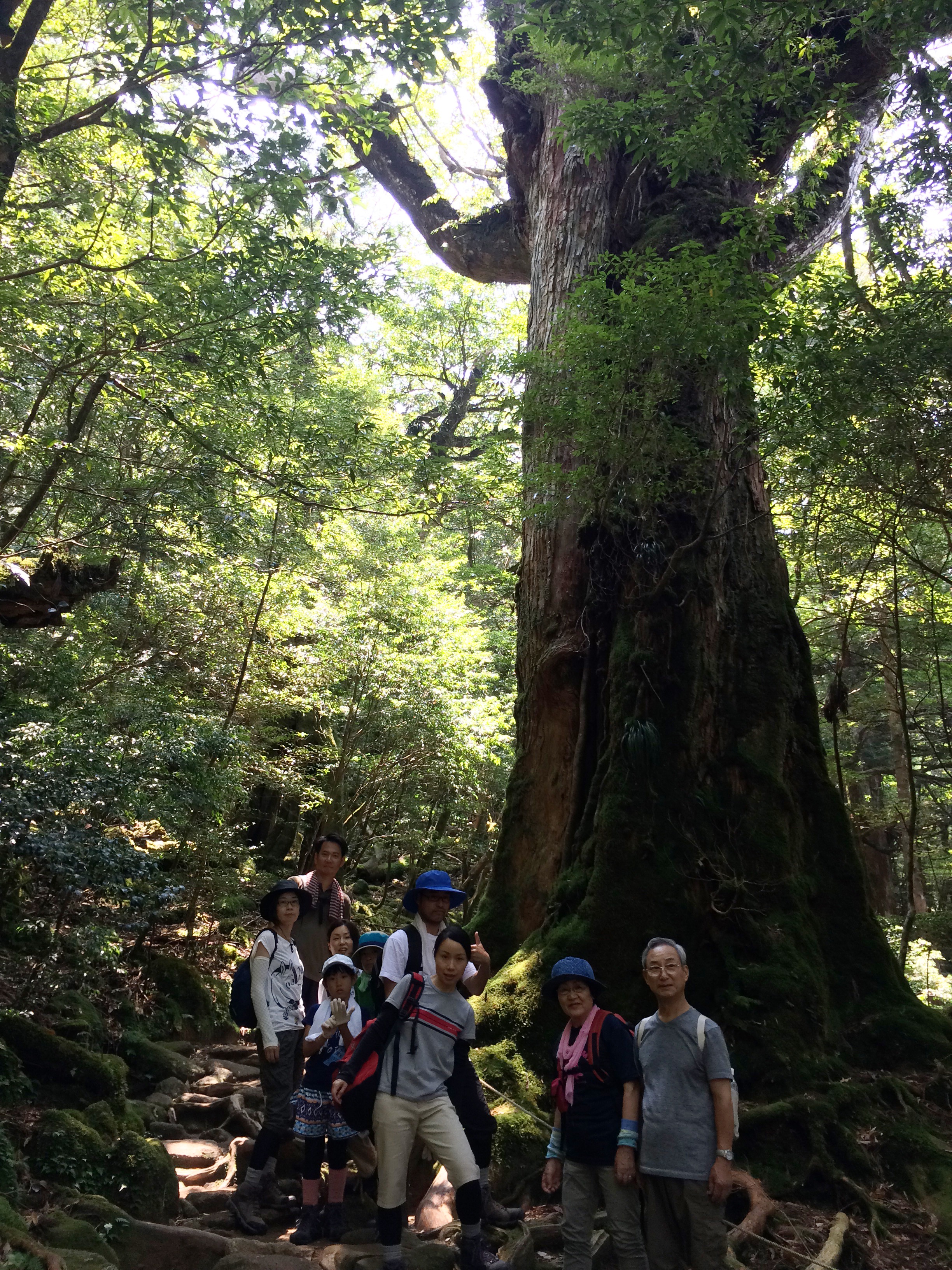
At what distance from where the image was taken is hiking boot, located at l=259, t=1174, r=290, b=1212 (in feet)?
14.2

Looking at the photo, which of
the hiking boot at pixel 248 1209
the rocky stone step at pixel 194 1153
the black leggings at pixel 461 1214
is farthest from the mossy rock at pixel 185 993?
the black leggings at pixel 461 1214

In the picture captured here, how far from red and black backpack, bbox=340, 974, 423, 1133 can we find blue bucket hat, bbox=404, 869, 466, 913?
433 mm

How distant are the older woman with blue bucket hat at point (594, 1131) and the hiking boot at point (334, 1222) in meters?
1.25

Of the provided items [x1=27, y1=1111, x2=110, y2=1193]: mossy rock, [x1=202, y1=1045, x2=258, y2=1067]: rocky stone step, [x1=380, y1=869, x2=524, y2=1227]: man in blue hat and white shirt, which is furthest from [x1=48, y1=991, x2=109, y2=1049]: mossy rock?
[x1=380, y1=869, x2=524, y2=1227]: man in blue hat and white shirt

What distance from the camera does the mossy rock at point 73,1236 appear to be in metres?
3.49

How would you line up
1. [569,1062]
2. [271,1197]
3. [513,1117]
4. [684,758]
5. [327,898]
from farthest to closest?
[684,758]
[327,898]
[513,1117]
[271,1197]
[569,1062]

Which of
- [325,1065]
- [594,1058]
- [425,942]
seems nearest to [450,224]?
[425,942]

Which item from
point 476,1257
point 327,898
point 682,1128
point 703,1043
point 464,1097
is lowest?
point 476,1257

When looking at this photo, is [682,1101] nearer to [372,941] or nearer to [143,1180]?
[372,941]

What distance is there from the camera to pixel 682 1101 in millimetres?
3070

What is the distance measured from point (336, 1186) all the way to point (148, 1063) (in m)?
3.15

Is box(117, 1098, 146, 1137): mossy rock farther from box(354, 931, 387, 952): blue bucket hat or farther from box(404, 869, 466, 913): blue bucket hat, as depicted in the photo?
box(404, 869, 466, 913): blue bucket hat

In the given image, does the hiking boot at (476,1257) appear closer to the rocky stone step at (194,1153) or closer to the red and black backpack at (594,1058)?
the red and black backpack at (594,1058)

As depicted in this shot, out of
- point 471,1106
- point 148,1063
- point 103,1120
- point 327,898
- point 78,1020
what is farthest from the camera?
point 148,1063
